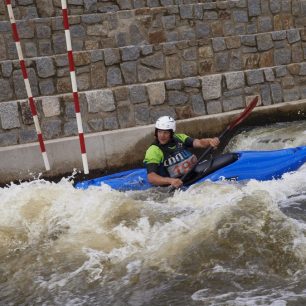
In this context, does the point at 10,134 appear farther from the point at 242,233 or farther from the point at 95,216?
the point at 242,233

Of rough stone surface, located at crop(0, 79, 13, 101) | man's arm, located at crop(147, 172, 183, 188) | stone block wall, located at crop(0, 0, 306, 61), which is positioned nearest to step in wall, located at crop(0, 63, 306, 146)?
rough stone surface, located at crop(0, 79, 13, 101)

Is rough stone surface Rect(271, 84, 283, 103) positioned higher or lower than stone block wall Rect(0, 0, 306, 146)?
lower

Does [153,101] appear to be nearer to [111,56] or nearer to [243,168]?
[111,56]

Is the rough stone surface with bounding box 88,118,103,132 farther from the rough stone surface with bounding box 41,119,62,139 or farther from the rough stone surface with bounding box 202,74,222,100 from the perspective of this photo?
the rough stone surface with bounding box 202,74,222,100

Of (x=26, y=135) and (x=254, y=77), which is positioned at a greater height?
(x=254, y=77)

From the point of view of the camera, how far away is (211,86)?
7.23 metres

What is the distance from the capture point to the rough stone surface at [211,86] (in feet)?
23.6

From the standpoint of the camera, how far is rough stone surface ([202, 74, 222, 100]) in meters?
7.21

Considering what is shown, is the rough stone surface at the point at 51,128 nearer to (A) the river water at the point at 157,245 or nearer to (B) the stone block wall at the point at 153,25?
(B) the stone block wall at the point at 153,25

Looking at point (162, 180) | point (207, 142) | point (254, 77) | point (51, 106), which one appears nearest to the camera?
point (162, 180)

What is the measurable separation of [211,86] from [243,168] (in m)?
2.13

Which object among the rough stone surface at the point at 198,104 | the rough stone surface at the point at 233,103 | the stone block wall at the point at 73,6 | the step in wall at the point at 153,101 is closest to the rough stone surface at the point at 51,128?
the step in wall at the point at 153,101

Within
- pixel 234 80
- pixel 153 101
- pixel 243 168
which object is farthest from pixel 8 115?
pixel 234 80

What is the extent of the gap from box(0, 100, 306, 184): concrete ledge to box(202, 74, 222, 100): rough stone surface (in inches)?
10.6
